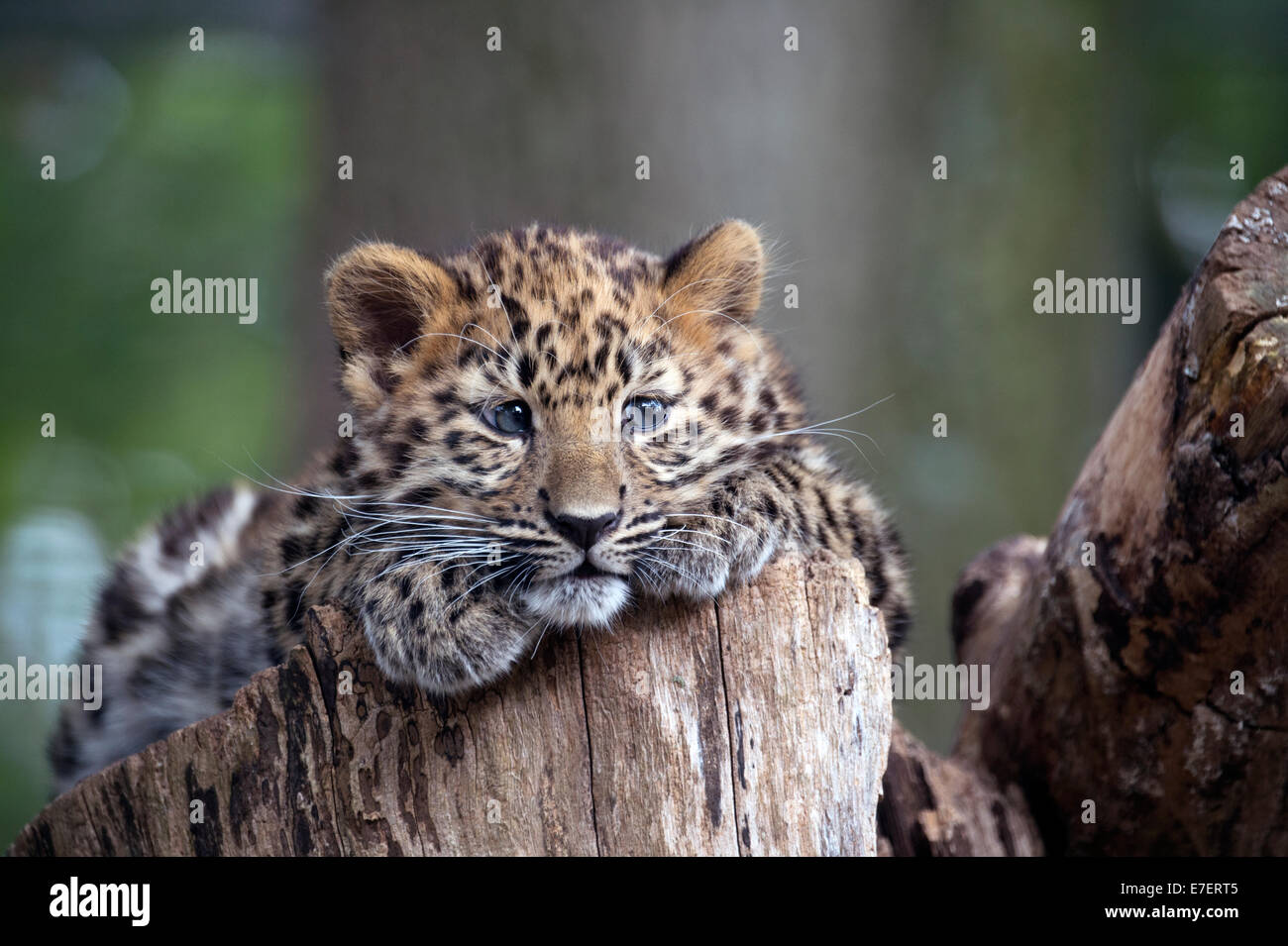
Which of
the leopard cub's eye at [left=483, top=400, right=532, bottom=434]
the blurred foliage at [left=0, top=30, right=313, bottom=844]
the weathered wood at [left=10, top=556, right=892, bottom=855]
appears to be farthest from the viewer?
the blurred foliage at [left=0, top=30, right=313, bottom=844]

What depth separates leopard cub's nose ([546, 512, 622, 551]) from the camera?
434cm

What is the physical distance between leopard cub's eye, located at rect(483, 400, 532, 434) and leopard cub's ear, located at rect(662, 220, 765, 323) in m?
0.82

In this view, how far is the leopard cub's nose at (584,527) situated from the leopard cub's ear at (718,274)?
1217 millimetres

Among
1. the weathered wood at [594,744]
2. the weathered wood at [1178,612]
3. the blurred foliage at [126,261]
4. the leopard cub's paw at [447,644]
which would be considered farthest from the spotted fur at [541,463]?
the blurred foliage at [126,261]

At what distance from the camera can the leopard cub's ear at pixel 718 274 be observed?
5355mm

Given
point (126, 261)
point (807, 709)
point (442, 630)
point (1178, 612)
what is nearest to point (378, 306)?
point (442, 630)

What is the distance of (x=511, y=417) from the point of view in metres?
4.93

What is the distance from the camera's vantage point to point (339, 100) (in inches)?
384

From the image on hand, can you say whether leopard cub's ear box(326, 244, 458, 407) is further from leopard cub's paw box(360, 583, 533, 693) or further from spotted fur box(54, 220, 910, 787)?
leopard cub's paw box(360, 583, 533, 693)

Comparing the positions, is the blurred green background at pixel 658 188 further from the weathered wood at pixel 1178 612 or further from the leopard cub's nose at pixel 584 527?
the leopard cub's nose at pixel 584 527

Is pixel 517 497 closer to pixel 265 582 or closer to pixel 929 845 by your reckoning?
pixel 265 582

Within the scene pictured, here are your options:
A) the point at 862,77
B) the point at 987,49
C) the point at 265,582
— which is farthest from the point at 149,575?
the point at 987,49

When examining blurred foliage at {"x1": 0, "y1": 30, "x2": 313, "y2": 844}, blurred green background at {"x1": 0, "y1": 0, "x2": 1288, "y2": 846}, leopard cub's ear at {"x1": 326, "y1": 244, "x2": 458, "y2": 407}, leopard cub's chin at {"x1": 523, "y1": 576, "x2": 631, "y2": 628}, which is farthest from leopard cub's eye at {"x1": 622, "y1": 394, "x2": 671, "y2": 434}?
blurred foliage at {"x1": 0, "y1": 30, "x2": 313, "y2": 844}

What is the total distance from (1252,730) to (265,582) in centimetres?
434
